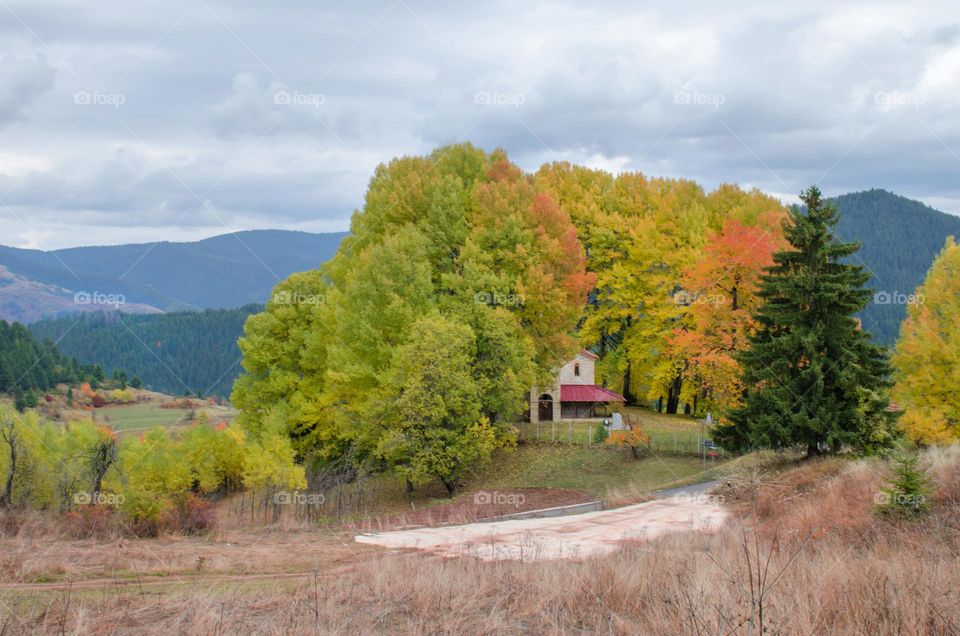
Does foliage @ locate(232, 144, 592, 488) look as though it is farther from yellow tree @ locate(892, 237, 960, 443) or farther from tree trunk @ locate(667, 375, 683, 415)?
yellow tree @ locate(892, 237, 960, 443)

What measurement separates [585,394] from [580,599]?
36119 mm

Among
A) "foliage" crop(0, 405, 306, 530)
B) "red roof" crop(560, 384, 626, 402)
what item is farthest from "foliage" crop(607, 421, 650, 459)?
"foliage" crop(0, 405, 306, 530)

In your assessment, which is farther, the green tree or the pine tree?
the green tree

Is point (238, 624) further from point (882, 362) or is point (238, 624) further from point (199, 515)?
point (882, 362)

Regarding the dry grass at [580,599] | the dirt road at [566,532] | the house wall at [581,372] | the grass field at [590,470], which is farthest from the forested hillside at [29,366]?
the dry grass at [580,599]

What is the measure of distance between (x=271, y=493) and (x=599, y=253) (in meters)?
26.6

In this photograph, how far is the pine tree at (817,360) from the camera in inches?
968

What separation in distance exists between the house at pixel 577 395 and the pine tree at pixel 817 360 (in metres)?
18.6

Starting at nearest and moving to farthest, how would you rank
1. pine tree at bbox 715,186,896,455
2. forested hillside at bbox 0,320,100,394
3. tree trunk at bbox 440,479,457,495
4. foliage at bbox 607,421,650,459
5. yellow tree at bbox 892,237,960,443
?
pine tree at bbox 715,186,896,455 < yellow tree at bbox 892,237,960,443 < tree trunk at bbox 440,479,457,495 < foliage at bbox 607,421,650,459 < forested hillside at bbox 0,320,100,394

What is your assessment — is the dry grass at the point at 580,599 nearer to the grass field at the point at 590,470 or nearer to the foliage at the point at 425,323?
the grass field at the point at 590,470

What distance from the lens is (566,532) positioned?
62.0 ft

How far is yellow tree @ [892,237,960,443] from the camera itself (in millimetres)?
31500

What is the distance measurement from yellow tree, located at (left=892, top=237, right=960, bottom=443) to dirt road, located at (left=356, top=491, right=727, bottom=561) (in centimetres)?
1322

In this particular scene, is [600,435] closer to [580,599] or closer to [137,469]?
[137,469]
